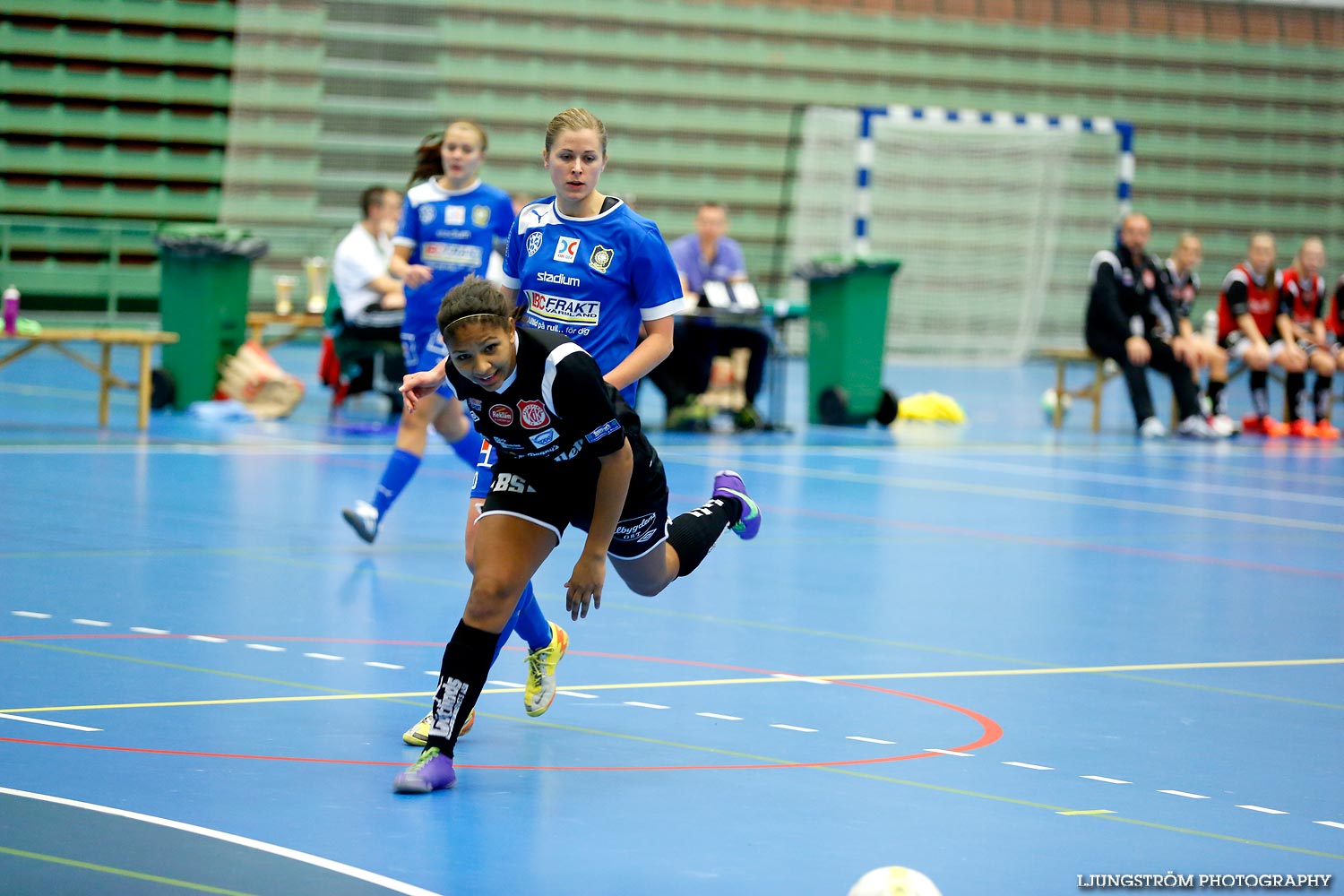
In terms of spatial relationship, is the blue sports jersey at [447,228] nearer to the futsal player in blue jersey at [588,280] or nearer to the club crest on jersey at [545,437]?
the futsal player in blue jersey at [588,280]

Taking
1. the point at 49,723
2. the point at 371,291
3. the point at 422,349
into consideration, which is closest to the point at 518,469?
the point at 49,723

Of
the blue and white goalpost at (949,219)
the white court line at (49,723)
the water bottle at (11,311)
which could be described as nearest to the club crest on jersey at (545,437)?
the white court line at (49,723)

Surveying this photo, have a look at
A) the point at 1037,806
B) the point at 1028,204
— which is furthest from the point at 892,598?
the point at 1028,204

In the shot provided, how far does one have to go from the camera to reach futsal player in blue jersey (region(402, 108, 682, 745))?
16.0ft

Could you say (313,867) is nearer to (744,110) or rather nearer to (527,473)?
(527,473)

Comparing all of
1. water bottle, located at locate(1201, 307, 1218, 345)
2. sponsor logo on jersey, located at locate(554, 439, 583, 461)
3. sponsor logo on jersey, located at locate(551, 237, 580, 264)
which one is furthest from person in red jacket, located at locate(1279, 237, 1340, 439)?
sponsor logo on jersey, located at locate(554, 439, 583, 461)

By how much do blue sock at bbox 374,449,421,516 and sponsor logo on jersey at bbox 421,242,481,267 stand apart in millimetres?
872

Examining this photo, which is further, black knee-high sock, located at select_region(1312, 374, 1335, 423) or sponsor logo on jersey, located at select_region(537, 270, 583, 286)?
black knee-high sock, located at select_region(1312, 374, 1335, 423)

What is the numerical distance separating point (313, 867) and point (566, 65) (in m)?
22.5

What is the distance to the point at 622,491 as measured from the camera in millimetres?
4293

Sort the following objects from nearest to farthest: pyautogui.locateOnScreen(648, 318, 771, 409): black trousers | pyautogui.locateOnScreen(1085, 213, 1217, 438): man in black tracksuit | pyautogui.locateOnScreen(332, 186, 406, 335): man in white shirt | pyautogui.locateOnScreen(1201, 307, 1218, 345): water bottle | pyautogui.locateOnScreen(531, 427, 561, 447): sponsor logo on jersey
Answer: pyautogui.locateOnScreen(531, 427, 561, 447): sponsor logo on jersey < pyautogui.locateOnScreen(332, 186, 406, 335): man in white shirt < pyautogui.locateOnScreen(648, 318, 771, 409): black trousers < pyautogui.locateOnScreen(1085, 213, 1217, 438): man in black tracksuit < pyautogui.locateOnScreen(1201, 307, 1218, 345): water bottle

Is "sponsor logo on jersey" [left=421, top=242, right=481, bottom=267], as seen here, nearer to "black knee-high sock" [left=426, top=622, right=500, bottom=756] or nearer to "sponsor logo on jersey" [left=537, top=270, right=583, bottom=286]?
"sponsor logo on jersey" [left=537, top=270, right=583, bottom=286]

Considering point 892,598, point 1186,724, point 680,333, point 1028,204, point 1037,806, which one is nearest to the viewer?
point 1037,806

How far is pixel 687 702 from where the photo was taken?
5152mm
